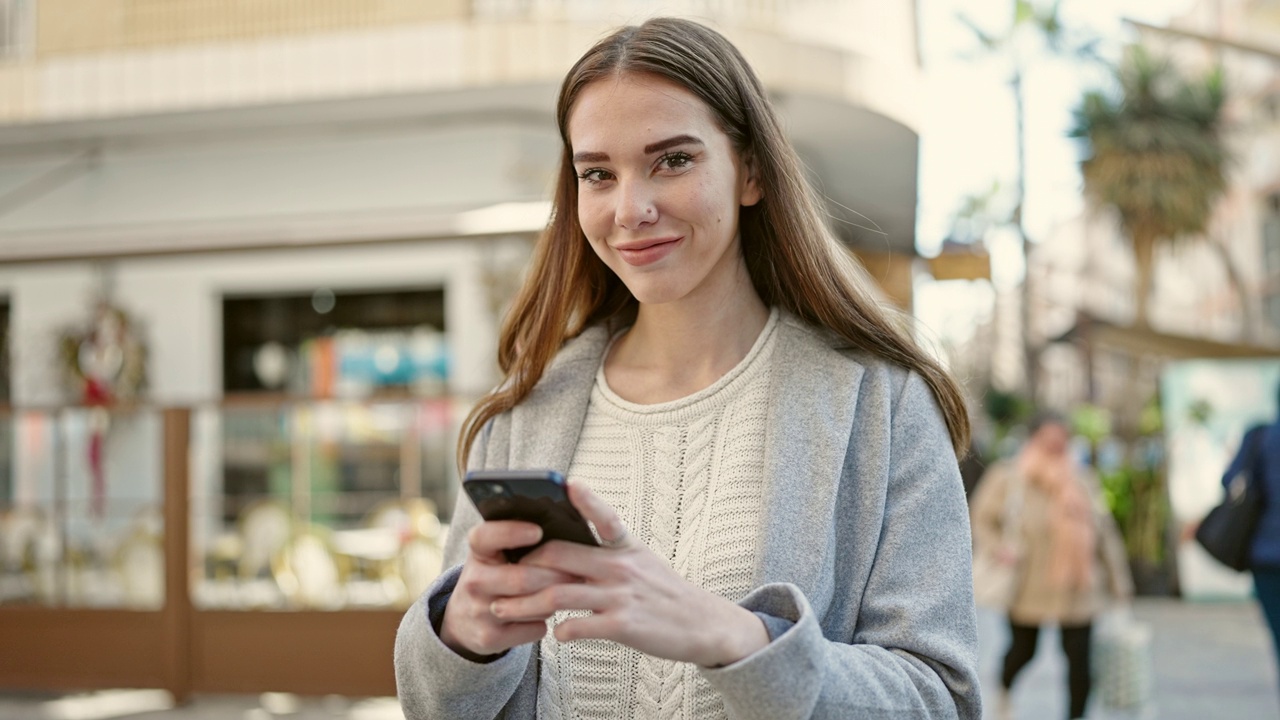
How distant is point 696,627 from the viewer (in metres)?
1.56

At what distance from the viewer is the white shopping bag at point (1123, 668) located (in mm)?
7727

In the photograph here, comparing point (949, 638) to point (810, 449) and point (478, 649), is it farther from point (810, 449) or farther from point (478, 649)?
point (478, 649)

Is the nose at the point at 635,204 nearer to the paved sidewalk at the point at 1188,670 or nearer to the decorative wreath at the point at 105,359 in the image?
the paved sidewalk at the point at 1188,670

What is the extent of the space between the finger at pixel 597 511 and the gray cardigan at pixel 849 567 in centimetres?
25

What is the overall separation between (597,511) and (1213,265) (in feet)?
203

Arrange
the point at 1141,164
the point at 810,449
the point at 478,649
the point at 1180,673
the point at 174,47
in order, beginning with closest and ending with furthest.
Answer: the point at 478,649 → the point at 810,449 → the point at 1180,673 → the point at 174,47 → the point at 1141,164

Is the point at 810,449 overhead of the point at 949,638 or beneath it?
overhead

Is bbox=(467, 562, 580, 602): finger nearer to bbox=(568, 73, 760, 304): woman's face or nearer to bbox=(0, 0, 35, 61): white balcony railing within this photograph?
bbox=(568, 73, 760, 304): woman's face

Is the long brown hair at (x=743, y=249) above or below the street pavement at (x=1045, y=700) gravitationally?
above

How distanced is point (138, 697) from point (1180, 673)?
7.31 m

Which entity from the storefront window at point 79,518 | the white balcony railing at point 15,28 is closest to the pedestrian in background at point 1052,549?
the storefront window at point 79,518

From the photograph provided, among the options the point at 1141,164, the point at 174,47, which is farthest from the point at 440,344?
the point at 1141,164

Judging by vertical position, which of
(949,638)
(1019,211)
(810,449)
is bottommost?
(949,638)

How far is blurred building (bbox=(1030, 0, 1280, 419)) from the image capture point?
16234mm
